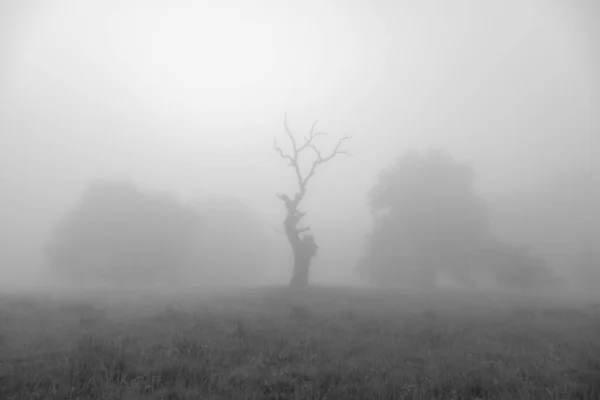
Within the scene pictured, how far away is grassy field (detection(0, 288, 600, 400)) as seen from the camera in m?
5.70

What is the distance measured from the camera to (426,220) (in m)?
38.6

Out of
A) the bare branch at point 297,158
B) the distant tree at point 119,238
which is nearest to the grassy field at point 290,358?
the bare branch at point 297,158

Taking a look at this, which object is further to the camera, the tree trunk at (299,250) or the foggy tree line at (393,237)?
the foggy tree line at (393,237)

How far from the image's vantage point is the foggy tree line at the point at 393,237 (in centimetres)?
3669

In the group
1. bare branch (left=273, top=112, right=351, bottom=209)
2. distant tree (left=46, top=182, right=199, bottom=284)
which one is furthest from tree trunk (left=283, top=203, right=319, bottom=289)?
distant tree (left=46, top=182, right=199, bottom=284)

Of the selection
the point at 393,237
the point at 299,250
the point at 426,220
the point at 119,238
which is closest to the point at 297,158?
the point at 299,250

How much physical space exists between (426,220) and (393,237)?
4435mm

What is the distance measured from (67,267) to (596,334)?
4939 cm

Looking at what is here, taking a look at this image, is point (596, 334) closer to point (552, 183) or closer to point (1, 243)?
point (552, 183)

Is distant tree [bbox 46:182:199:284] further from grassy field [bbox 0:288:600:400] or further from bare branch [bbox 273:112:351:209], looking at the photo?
grassy field [bbox 0:288:600:400]

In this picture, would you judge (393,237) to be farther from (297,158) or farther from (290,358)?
(290,358)

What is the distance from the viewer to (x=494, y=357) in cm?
842

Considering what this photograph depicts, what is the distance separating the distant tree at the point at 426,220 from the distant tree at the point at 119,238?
2791 cm

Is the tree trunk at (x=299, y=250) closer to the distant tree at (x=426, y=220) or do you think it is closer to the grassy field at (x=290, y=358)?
the grassy field at (x=290, y=358)
